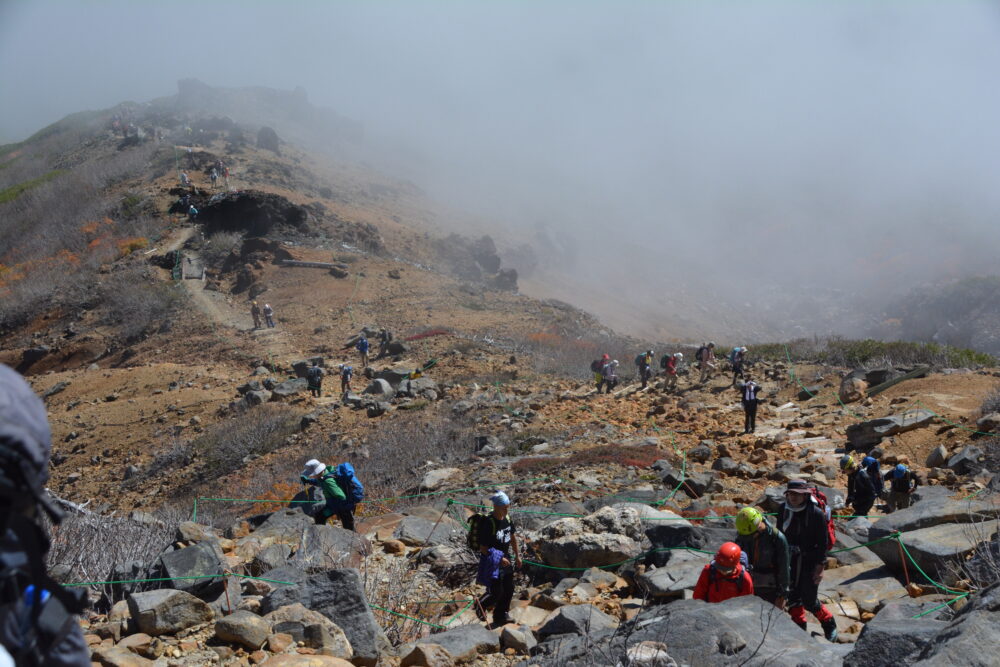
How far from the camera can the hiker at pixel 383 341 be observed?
21884mm

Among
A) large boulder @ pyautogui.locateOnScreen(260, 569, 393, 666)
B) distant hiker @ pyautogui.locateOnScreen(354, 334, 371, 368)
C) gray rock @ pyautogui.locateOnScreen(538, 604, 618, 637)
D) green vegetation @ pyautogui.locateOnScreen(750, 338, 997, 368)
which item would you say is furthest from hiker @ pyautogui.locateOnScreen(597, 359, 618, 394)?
large boulder @ pyautogui.locateOnScreen(260, 569, 393, 666)

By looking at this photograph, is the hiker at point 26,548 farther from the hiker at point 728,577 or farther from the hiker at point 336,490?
the hiker at point 336,490

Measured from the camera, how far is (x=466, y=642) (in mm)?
4500

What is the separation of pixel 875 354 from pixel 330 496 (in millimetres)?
17766

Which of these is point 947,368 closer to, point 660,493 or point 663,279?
point 660,493

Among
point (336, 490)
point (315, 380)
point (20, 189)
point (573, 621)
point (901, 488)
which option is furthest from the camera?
point (20, 189)

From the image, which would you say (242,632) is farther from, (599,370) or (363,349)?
(363,349)

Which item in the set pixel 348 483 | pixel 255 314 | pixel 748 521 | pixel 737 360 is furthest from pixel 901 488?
pixel 255 314

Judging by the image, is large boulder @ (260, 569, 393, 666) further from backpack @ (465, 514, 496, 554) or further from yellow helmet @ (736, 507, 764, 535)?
yellow helmet @ (736, 507, 764, 535)

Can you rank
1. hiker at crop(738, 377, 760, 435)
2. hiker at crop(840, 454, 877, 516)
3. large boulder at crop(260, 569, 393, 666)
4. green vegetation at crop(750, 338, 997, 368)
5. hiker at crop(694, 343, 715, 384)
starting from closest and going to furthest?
large boulder at crop(260, 569, 393, 666) < hiker at crop(840, 454, 877, 516) < hiker at crop(738, 377, 760, 435) < green vegetation at crop(750, 338, 997, 368) < hiker at crop(694, 343, 715, 384)

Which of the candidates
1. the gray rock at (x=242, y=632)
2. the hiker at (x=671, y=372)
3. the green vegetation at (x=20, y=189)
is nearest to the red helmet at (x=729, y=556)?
the gray rock at (x=242, y=632)

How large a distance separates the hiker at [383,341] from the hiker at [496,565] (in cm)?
1653

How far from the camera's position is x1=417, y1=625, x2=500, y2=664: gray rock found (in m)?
4.39

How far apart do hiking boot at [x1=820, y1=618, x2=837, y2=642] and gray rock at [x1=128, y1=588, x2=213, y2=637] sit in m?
4.32
